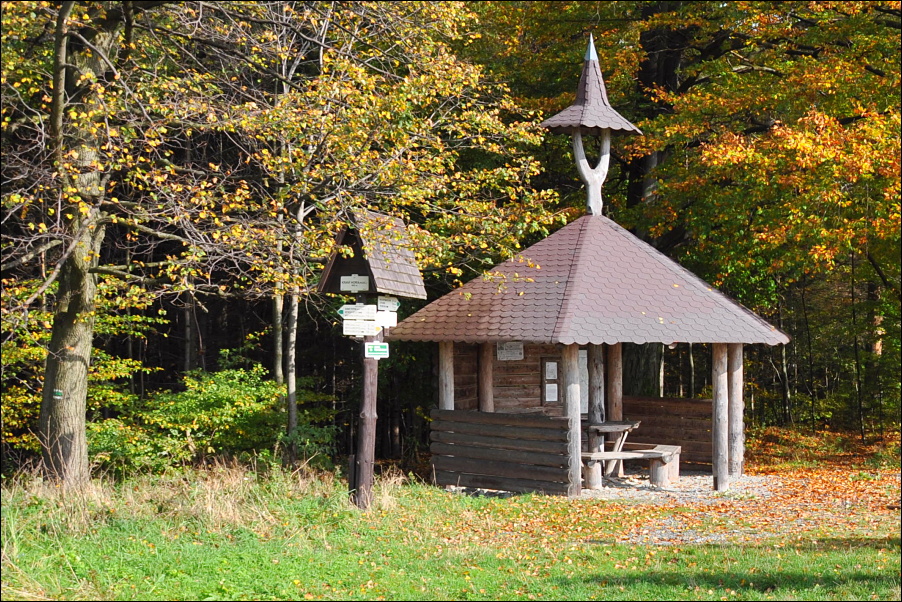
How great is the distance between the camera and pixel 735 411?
44.4ft

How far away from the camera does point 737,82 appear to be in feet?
54.0

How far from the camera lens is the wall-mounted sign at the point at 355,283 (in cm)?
1059

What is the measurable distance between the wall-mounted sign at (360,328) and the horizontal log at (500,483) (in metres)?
3.74

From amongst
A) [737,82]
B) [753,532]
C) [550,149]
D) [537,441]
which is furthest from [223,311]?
[753,532]

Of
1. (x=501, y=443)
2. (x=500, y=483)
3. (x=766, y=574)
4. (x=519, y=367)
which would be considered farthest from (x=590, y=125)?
(x=766, y=574)

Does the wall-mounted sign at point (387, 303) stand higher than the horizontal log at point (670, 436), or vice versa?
the wall-mounted sign at point (387, 303)

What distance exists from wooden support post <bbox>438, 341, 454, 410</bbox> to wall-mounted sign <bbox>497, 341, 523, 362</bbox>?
1.09 metres

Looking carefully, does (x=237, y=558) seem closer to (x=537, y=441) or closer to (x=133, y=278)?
(x=133, y=278)

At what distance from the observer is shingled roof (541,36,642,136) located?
48.2ft

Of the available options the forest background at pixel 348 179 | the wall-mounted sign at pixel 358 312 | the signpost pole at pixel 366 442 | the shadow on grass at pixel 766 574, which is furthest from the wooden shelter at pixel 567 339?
the shadow on grass at pixel 766 574

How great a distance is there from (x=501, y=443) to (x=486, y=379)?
1459 mm

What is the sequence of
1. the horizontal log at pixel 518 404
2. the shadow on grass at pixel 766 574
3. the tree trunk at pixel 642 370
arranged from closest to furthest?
the shadow on grass at pixel 766 574 → the horizontal log at pixel 518 404 → the tree trunk at pixel 642 370

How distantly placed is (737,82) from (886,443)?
803 centimetres

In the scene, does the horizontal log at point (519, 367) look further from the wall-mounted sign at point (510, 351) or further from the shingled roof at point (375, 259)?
the shingled roof at point (375, 259)
